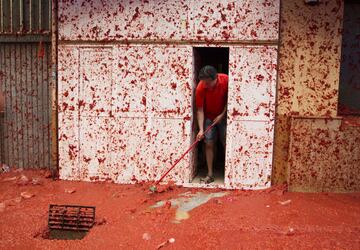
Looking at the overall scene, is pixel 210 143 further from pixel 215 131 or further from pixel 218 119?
pixel 218 119

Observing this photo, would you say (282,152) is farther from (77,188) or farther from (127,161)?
(77,188)

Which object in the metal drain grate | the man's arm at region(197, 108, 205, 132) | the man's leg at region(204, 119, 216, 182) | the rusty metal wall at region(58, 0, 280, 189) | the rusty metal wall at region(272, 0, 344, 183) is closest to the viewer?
the metal drain grate

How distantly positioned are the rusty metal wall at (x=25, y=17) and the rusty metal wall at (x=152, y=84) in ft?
2.26

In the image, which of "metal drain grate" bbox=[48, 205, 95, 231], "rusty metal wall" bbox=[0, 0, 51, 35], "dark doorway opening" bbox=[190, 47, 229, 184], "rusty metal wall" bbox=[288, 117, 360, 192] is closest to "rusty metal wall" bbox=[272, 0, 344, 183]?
"rusty metal wall" bbox=[288, 117, 360, 192]

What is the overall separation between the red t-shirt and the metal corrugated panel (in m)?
2.66

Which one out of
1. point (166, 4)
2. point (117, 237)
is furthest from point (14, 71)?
point (117, 237)

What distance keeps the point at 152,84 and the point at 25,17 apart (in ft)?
8.50

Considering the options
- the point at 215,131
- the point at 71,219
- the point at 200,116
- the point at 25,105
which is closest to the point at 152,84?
the point at 200,116

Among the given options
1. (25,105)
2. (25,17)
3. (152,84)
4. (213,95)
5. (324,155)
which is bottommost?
(324,155)

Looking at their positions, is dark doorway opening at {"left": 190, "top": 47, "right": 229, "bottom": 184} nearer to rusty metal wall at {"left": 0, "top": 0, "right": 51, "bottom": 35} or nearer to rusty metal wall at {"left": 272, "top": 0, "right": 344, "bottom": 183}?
rusty metal wall at {"left": 272, "top": 0, "right": 344, "bottom": 183}

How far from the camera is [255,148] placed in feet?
17.6

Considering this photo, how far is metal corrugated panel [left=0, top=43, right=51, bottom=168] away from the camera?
6.27 m

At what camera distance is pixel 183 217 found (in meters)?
4.49

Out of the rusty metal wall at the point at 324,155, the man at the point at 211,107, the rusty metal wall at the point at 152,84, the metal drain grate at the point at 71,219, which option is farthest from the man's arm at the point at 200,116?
the metal drain grate at the point at 71,219
